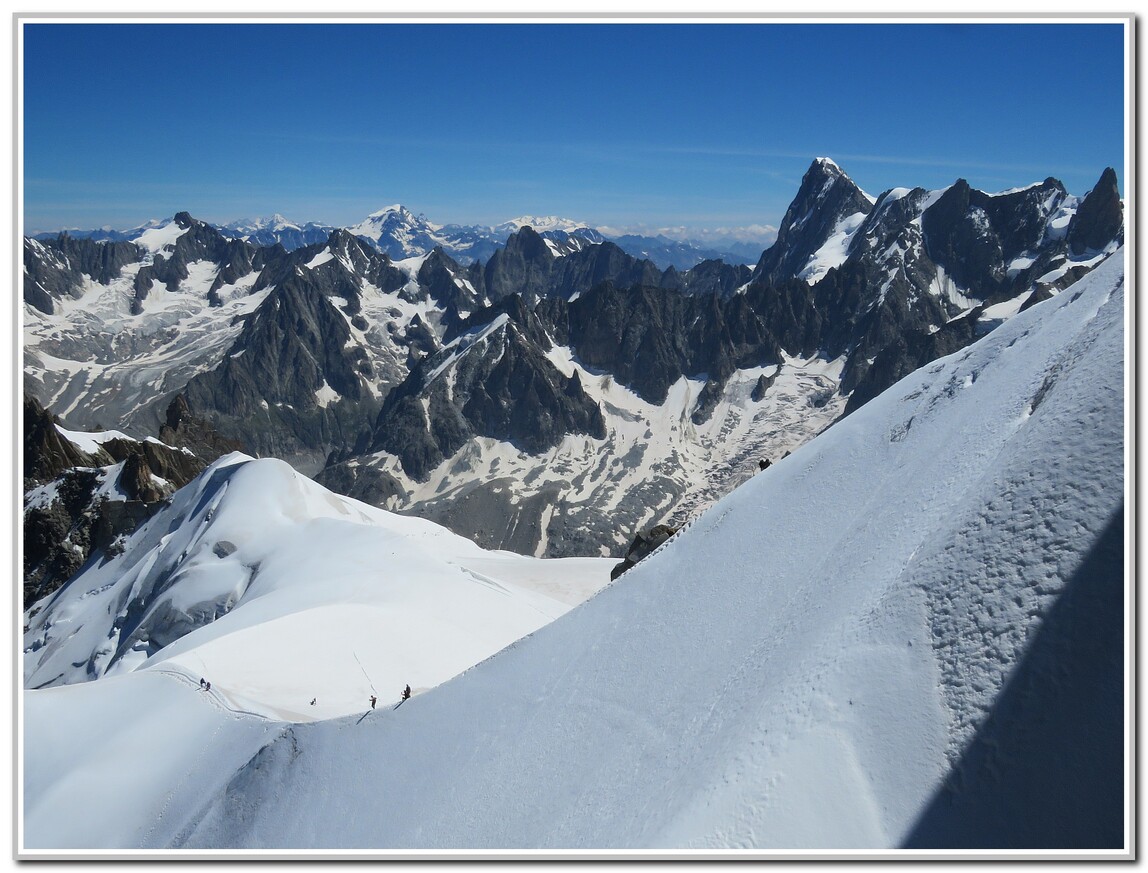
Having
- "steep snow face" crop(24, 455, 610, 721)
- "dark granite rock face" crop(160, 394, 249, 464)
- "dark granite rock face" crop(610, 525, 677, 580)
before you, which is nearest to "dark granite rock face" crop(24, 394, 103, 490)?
"steep snow face" crop(24, 455, 610, 721)

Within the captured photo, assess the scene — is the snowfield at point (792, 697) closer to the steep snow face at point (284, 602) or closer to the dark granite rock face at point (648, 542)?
the steep snow face at point (284, 602)

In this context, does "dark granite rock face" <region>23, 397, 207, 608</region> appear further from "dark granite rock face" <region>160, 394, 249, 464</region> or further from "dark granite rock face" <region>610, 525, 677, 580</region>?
"dark granite rock face" <region>610, 525, 677, 580</region>

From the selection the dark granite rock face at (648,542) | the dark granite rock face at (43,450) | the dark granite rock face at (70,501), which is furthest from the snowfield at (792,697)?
the dark granite rock face at (43,450)

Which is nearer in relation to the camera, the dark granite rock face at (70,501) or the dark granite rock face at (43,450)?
the dark granite rock face at (70,501)

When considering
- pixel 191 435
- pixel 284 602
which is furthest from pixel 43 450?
pixel 284 602

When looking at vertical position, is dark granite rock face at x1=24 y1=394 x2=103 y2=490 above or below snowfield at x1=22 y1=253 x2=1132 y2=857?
below
